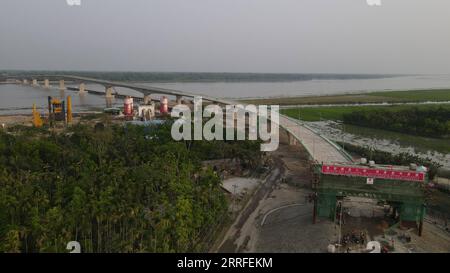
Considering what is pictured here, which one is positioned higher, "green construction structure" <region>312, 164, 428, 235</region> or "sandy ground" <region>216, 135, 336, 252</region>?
"green construction structure" <region>312, 164, 428, 235</region>

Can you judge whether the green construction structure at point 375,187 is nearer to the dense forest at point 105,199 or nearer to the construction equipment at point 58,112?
the dense forest at point 105,199

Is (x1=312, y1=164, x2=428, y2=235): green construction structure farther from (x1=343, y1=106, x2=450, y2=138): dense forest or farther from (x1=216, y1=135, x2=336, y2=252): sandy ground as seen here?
(x1=343, y1=106, x2=450, y2=138): dense forest

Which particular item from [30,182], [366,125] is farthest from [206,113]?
[30,182]

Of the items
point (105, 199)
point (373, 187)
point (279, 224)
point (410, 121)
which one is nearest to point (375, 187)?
point (373, 187)

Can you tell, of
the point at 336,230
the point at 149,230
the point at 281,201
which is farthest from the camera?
the point at 281,201

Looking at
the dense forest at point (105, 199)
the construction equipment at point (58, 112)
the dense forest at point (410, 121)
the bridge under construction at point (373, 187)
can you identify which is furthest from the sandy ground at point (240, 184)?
the construction equipment at point (58, 112)

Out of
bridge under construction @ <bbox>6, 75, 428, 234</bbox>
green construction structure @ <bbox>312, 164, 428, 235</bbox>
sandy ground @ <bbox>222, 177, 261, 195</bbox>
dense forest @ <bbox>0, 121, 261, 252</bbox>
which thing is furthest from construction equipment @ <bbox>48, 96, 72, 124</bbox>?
green construction structure @ <bbox>312, 164, 428, 235</bbox>
